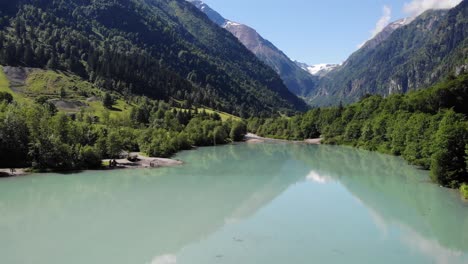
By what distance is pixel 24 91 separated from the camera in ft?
429

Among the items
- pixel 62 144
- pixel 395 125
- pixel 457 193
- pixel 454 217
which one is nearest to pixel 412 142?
pixel 395 125

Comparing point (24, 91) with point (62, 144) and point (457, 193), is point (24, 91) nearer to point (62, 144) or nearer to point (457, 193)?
point (62, 144)

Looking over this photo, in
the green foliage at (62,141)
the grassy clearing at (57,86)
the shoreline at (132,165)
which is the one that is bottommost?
the shoreline at (132,165)

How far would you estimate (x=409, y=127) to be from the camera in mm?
82812

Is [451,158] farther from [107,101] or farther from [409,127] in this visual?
[107,101]

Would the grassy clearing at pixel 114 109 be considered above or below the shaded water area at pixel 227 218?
above

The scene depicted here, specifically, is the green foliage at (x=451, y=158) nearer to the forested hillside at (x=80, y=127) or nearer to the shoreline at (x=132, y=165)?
the shoreline at (x=132, y=165)

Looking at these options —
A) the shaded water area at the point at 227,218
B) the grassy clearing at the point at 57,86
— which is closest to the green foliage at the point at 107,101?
the grassy clearing at the point at 57,86

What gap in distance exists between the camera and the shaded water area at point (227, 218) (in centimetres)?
2991

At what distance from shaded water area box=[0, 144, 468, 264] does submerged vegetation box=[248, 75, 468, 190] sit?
3993mm

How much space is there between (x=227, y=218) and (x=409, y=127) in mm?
57145

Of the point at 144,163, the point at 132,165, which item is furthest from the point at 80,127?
the point at 144,163

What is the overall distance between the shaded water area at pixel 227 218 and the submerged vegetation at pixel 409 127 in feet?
13.1

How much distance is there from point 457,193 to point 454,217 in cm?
966
